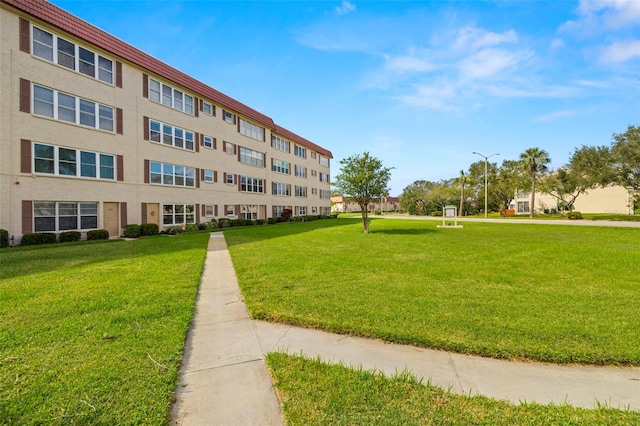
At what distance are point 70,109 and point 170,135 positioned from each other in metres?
6.31

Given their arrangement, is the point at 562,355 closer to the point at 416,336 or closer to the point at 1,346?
the point at 416,336

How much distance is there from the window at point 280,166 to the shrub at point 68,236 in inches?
838

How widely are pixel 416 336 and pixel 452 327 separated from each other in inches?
26.9

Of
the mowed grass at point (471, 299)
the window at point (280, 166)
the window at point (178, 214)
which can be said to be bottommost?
the mowed grass at point (471, 299)

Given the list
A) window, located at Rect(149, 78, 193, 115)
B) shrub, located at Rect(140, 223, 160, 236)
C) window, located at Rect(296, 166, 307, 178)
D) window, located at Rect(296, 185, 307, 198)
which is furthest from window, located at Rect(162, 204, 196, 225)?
window, located at Rect(296, 166, 307, 178)

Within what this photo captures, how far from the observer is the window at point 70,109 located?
14.4 m

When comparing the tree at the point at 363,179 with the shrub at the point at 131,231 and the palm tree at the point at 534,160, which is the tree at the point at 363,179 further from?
the palm tree at the point at 534,160

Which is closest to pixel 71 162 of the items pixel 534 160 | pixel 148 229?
pixel 148 229

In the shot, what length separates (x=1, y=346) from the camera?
3.63 metres

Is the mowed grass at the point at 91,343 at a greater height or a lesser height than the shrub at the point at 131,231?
lesser

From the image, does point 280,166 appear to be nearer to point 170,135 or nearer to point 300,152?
point 300,152

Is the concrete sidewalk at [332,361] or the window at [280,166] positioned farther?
A: the window at [280,166]

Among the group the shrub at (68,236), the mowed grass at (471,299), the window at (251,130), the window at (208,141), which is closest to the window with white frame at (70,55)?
the window at (208,141)

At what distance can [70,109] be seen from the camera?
15500 millimetres
